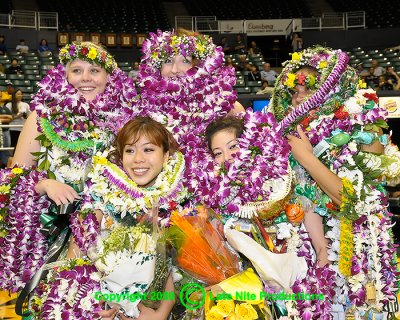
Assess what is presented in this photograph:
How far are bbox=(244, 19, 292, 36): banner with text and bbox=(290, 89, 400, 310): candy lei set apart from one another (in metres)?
16.9

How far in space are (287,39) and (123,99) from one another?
16768 millimetres

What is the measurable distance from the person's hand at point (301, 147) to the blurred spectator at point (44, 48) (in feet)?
43.0

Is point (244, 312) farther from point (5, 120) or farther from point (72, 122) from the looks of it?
point (5, 120)

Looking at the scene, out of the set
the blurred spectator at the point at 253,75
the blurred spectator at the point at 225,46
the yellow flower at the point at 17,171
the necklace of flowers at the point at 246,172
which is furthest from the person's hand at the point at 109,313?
the blurred spectator at the point at 225,46

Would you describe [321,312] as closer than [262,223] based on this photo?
Yes

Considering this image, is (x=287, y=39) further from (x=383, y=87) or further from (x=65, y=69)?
(x=65, y=69)

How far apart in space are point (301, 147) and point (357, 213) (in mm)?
405

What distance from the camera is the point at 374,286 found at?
3.15m

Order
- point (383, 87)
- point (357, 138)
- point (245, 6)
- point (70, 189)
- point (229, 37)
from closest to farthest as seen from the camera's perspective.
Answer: point (70, 189)
point (357, 138)
point (383, 87)
point (229, 37)
point (245, 6)

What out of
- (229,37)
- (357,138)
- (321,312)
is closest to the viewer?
(321,312)

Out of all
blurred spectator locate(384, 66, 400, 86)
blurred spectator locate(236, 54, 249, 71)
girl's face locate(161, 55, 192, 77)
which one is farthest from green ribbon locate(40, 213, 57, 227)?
blurred spectator locate(236, 54, 249, 71)

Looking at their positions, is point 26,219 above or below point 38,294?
above

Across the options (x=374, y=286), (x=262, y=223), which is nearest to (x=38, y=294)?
(x=262, y=223)

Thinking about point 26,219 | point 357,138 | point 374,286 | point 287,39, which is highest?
point 287,39
